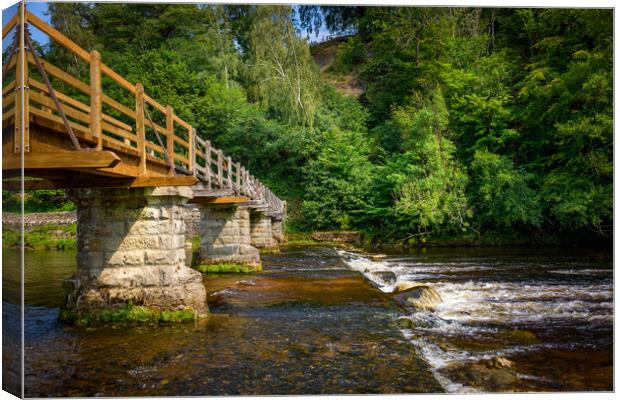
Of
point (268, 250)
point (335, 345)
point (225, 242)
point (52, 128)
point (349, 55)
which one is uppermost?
point (349, 55)

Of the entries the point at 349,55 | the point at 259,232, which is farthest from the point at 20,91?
the point at 349,55

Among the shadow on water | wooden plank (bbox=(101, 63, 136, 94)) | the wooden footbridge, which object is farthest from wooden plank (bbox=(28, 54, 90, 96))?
the shadow on water

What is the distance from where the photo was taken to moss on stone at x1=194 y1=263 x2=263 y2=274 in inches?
467

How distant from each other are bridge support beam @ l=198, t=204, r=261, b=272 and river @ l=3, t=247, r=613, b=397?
2.57 m

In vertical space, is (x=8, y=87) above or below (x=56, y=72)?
below

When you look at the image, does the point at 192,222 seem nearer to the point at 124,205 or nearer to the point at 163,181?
the point at 124,205

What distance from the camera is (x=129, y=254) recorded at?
645cm

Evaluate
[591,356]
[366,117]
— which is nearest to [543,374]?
[591,356]

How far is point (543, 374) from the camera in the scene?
4453 mm

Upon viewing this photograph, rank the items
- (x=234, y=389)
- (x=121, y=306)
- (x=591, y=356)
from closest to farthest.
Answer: (x=234, y=389), (x=591, y=356), (x=121, y=306)

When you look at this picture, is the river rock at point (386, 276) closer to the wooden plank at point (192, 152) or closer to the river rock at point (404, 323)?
the river rock at point (404, 323)

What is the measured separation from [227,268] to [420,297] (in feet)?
17.8

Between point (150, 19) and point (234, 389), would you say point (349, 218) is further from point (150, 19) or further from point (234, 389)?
point (234, 389)

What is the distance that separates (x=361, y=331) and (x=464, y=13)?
567 inches
